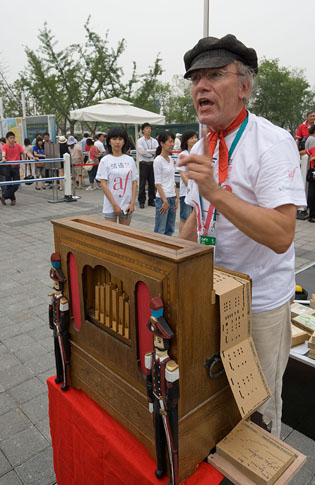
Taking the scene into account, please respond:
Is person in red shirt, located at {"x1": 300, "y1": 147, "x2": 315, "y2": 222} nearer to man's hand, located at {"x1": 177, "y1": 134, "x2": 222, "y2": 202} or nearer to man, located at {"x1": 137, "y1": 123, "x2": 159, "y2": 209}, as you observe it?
man, located at {"x1": 137, "y1": 123, "x2": 159, "y2": 209}

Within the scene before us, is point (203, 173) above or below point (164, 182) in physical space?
above

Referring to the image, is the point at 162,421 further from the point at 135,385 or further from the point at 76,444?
Result: the point at 76,444

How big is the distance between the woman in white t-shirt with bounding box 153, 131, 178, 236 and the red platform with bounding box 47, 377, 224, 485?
3.88 meters

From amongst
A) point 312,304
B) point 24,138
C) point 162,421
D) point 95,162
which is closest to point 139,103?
point 24,138

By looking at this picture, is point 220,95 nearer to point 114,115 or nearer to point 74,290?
point 74,290

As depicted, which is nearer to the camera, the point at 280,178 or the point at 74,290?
the point at 280,178

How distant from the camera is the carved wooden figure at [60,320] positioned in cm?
144

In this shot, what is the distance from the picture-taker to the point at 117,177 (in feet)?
14.3

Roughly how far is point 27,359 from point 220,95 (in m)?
2.57

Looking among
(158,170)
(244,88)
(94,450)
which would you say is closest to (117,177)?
(158,170)

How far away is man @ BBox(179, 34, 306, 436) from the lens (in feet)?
3.49

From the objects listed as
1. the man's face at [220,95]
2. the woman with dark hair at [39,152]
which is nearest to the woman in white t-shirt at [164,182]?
the man's face at [220,95]

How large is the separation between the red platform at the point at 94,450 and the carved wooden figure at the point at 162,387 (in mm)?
134

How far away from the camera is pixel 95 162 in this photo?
41.1 ft
